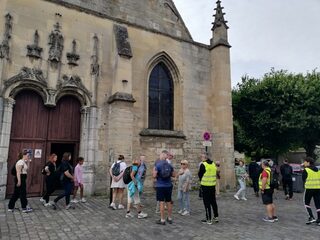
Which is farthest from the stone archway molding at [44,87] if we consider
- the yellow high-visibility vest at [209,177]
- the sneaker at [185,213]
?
the yellow high-visibility vest at [209,177]

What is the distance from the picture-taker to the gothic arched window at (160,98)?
12352mm

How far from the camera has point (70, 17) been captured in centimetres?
1055

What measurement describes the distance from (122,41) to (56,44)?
8.54 feet

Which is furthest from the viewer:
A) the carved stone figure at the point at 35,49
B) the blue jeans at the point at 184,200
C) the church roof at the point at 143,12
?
the church roof at the point at 143,12

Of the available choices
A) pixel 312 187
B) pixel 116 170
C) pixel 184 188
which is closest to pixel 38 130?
pixel 116 170

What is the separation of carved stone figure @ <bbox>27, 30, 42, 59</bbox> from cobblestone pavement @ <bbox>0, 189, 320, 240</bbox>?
510cm

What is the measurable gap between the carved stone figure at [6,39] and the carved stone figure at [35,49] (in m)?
0.67

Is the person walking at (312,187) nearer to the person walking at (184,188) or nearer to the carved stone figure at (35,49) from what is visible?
the person walking at (184,188)

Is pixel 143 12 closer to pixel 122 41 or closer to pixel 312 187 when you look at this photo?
pixel 122 41

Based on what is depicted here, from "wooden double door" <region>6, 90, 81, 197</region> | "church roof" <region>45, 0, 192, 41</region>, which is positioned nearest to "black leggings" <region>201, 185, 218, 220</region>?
"wooden double door" <region>6, 90, 81, 197</region>

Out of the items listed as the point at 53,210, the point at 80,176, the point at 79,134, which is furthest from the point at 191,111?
the point at 53,210

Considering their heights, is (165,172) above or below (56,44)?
below

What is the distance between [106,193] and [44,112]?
12.6 ft

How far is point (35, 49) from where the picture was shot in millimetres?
9500
